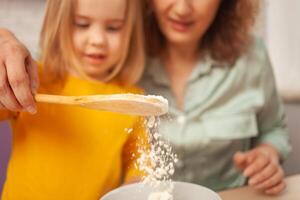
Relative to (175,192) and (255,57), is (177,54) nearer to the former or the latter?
(255,57)

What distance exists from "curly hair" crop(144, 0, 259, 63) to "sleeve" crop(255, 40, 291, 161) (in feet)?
0.21

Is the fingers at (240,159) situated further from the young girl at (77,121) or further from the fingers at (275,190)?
the young girl at (77,121)

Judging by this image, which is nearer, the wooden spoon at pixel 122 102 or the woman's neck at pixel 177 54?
the wooden spoon at pixel 122 102

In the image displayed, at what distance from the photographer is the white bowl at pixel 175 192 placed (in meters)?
0.61

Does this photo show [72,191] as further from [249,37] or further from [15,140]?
[249,37]

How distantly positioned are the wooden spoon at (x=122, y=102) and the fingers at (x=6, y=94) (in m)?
0.03

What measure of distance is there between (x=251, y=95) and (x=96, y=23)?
0.42m

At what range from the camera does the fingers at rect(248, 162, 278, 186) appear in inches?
31.1

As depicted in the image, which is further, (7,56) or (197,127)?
(197,127)

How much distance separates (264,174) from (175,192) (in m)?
0.24

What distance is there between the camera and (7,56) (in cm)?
58

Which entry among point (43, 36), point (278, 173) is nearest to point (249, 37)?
point (278, 173)

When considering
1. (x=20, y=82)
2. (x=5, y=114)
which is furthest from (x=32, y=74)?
(x=5, y=114)

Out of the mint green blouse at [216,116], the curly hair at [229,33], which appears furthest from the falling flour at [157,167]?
the curly hair at [229,33]
